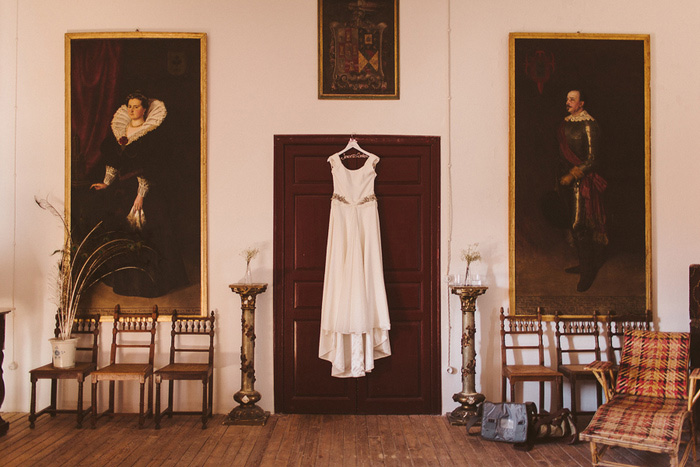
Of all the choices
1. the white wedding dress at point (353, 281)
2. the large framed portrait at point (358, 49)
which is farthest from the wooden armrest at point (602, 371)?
the large framed portrait at point (358, 49)

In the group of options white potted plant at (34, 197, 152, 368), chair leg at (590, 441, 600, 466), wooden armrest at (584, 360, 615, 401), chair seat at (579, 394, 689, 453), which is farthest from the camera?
white potted plant at (34, 197, 152, 368)

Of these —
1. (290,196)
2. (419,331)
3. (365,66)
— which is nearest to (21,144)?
(290,196)

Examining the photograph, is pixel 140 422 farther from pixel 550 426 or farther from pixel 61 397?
pixel 550 426

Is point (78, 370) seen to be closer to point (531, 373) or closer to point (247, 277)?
point (247, 277)

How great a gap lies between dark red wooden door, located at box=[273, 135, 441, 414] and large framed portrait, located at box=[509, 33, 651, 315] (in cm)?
80

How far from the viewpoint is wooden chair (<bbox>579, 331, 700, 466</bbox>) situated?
3.61 metres

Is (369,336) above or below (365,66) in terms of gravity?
below

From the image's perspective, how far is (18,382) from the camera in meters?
5.14

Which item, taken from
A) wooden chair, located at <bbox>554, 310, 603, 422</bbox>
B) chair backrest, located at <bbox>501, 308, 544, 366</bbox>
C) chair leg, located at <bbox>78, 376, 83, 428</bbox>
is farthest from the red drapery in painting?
wooden chair, located at <bbox>554, 310, 603, 422</bbox>

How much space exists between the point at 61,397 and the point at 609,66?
5.88 metres

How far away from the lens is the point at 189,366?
4855 millimetres

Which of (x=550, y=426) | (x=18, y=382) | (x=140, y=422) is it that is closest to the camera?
(x=550, y=426)

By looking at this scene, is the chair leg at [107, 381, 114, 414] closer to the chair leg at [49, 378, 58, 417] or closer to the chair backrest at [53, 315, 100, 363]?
the chair backrest at [53, 315, 100, 363]

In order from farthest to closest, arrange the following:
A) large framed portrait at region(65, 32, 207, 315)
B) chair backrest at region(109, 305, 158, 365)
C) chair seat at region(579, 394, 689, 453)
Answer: large framed portrait at region(65, 32, 207, 315)
chair backrest at region(109, 305, 158, 365)
chair seat at region(579, 394, 689, 453)
